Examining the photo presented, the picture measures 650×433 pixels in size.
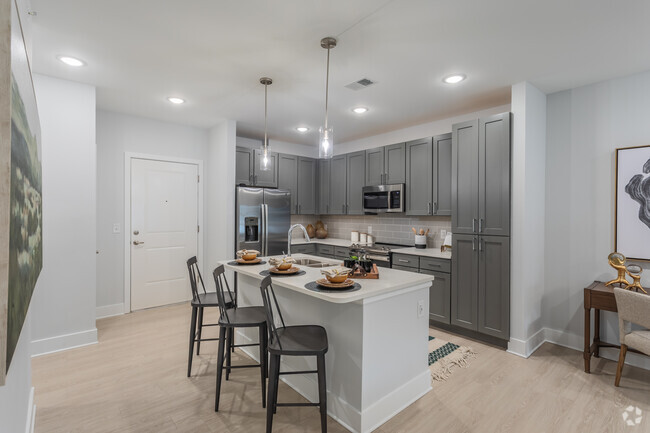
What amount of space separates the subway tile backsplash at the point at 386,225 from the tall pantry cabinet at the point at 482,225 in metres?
0.83

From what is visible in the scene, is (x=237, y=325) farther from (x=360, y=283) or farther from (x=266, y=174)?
(x=266, y=174)

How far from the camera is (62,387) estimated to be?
2.62m

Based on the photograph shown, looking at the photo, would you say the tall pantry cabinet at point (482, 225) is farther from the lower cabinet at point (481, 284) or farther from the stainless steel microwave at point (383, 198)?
the stainless steel microwave at point (383, 198)

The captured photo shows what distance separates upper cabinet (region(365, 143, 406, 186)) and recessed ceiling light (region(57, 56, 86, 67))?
353cm

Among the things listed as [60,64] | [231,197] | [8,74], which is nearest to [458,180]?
[231,197]

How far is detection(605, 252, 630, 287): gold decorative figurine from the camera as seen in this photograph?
9.42 ft

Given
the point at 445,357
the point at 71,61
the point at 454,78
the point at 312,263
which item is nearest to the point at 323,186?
the point at 312,263

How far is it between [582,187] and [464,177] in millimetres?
1102

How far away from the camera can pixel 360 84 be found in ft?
10.8

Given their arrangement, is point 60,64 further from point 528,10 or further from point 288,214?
point 528,10

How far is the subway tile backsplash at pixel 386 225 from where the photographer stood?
14.9ft

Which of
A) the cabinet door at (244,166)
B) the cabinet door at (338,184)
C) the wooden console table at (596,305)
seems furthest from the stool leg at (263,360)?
the cabinet door at (338,184)

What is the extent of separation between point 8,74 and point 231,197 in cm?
394

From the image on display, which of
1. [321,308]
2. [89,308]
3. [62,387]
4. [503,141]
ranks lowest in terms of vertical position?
[62,387]
